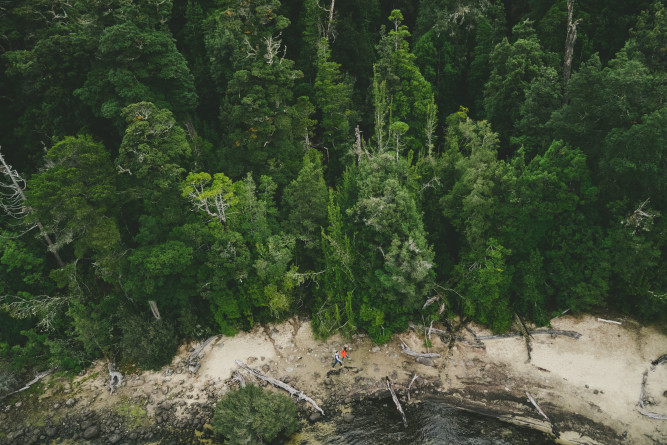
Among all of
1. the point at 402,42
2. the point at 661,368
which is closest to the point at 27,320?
the point at 402,42

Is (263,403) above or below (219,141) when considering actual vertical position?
below

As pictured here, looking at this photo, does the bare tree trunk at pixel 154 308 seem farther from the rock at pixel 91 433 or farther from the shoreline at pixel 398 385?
the rock at pixel 91 433

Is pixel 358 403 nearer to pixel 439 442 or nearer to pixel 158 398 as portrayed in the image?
pixel 439 442

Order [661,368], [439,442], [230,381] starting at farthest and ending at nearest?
1. [230,381]
2. [661,368]
3. [439,442]

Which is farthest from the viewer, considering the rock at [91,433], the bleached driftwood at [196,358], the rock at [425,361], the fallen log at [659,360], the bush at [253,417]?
the bleached driftwood at [196,358]

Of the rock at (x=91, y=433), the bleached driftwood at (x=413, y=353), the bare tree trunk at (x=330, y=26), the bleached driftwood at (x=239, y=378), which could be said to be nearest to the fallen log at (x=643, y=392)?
the bleached driftwood at (x=413, y=353)

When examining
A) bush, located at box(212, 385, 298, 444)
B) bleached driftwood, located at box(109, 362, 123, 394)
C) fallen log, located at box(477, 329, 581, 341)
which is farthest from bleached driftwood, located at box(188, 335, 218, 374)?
fallen log, located at box(477, 329, 581, 341)

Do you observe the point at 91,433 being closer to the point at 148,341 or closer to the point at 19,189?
the point at 148,341
